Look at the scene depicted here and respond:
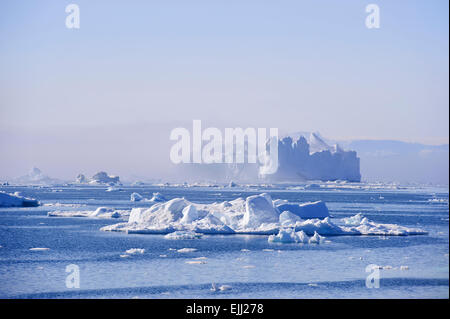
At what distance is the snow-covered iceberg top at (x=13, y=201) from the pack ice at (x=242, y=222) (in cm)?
2164

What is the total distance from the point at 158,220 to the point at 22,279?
464 inches

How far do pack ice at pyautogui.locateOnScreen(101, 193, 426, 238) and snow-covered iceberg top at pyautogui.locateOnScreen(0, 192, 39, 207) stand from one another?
852 inches

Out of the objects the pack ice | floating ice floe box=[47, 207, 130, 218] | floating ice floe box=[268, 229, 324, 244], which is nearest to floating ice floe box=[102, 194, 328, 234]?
the pack ice

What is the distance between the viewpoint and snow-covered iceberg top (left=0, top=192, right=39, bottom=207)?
51.9 meters

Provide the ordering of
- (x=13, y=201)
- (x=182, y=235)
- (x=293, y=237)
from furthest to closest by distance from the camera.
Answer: (x=13, y=201), (x=182, y=235), (x=293, y=237)

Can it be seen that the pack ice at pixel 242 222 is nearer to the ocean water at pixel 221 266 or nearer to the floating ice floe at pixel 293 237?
the floating ice floe at pixel 293 237

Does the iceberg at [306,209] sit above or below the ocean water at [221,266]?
above

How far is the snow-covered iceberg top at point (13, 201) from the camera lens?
51.9 metres

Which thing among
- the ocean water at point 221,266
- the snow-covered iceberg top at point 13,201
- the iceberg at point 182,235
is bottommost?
the ocean water at point 221,266

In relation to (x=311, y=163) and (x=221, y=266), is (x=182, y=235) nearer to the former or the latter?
(x=221, y=266)

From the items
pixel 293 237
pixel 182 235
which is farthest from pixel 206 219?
pixel 293 237

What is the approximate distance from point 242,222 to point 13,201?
92.1ft

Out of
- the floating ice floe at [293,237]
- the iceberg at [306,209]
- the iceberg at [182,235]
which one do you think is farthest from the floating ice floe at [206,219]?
the iceberg at [306,209]

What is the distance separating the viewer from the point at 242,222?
32.0 m
